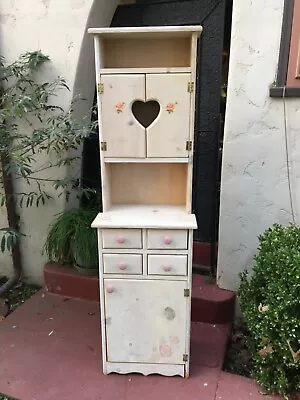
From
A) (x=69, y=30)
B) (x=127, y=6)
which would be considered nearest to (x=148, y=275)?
(x=69, y=30)

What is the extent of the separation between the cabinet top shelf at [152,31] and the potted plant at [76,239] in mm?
1437

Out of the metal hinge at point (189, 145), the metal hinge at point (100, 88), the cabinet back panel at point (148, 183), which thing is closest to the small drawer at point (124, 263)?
the cabinet back panel at point (148, 183)

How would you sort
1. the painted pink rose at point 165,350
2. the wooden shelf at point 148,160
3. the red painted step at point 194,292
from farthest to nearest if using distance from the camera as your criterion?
the red painted step at point 194,292, the painted pink rose at point 165,350, the wooden shelf at point 148,160

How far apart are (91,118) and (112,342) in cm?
176

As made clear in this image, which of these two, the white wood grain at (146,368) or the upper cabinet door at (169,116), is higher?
the upper cabinet door at (169,116)

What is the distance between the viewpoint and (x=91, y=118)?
2.99m

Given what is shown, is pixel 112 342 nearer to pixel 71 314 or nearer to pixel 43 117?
pixel 71 314

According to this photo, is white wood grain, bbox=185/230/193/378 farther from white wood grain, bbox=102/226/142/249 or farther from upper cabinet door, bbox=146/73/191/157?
upper cabinet door, bbox=146/73/191/157

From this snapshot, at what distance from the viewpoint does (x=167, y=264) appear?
77.5 inches

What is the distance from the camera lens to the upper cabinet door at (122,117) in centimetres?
188

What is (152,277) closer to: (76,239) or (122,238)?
(122,238)

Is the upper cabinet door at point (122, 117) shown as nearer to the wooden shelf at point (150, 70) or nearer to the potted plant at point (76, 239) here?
the wooden shelf at point (150, 70)

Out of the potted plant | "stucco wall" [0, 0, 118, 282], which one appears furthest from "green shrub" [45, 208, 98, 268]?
"stucco wall" [0, 0, 118, 282]

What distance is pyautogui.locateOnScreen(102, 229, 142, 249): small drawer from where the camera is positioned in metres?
1.95
